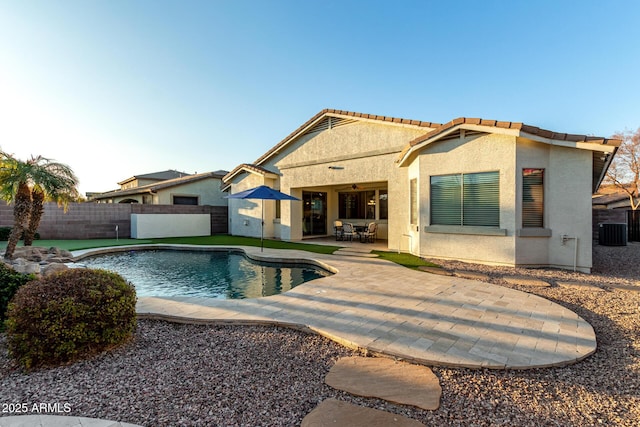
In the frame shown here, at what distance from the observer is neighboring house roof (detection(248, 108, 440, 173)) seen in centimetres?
1370

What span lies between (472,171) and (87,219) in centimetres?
2290

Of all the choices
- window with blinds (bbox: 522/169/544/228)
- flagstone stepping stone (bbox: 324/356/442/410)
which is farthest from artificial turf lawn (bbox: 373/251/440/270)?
flagstone stepping stone (bbox: 324/356/442/410)

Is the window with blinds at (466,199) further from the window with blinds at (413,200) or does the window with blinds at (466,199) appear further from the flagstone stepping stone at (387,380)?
the flagstone stepping stone at (387,380)

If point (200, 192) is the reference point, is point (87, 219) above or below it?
below

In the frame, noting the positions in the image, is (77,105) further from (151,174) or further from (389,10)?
(151,174)

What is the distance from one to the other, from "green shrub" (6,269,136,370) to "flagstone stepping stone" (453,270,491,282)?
8526 mm

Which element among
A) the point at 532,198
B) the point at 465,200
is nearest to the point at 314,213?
the point at 465,200

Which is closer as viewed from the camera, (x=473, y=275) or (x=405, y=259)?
(x=473, y=275)

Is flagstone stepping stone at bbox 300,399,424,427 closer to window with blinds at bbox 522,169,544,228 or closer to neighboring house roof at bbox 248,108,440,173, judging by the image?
window with blinds at bbox 522,169,544,228

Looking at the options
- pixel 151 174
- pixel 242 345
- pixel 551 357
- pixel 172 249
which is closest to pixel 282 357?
pixel 242 345

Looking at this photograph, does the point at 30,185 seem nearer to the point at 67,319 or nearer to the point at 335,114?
the point at 67,319

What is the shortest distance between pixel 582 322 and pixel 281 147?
→ 1698cm

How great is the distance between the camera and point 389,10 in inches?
539

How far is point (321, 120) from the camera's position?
17297 millimetres
